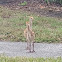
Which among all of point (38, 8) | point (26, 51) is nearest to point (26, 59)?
point (26, 51)

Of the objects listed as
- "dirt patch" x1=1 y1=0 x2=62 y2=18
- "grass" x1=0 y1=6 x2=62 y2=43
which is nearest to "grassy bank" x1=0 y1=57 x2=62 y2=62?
"grass" x1=0 y1=6 x2=62 y2=43

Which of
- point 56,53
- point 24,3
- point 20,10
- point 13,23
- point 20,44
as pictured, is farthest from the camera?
point 24,3

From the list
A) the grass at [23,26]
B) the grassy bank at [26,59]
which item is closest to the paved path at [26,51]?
the grass at [23,26]

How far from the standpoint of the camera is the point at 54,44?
1055cm

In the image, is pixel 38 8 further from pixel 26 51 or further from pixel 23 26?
pixel 26 51

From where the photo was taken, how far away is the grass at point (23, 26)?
11.2 m

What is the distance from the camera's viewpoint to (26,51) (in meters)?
9.53

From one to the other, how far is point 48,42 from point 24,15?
413cm

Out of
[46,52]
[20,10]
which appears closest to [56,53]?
[46,52]

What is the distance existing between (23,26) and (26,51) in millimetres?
3397

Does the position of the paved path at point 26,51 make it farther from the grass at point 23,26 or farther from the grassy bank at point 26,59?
the grassy bank at point 26,59

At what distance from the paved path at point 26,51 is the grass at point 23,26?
1.72 feet

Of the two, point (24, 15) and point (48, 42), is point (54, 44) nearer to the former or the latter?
point (48, 42)

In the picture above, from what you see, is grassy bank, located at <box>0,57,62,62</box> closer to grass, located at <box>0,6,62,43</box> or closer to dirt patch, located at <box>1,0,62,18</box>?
grass, located at <box>0,6,62,43</box>
